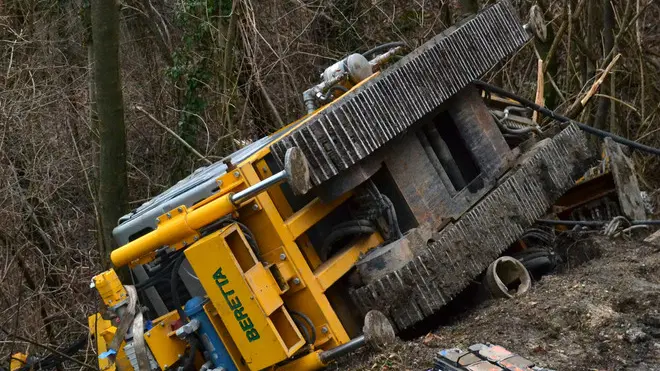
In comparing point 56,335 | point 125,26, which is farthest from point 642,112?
point 125,26

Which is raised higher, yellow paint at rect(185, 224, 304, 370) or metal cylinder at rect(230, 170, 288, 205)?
metal cylinder at rect(230, 170, 288, 205)

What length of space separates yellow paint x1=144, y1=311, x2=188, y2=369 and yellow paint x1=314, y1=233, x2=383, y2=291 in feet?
2.55

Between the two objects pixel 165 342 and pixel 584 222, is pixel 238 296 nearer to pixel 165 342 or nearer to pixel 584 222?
pixel 165 342

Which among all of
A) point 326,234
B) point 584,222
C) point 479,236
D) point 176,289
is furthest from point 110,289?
point 584,222

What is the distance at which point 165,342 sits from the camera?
14.9 feet

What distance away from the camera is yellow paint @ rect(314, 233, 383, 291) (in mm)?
4562

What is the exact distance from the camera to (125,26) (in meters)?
12.3

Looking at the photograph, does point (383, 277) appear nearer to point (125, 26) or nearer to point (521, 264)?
point (521, 264)

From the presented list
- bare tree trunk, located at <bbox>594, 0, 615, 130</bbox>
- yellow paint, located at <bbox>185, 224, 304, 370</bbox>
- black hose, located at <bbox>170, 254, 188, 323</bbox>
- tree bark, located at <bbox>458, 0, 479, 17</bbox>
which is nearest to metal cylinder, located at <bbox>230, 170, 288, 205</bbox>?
yellow paint, located at <bbox>185, 224, 304, 370</bbox>

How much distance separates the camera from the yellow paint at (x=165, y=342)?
14.7 feet

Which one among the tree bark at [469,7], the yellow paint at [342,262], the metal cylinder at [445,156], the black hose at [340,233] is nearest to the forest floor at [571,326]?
the yellow paint at [342,262]

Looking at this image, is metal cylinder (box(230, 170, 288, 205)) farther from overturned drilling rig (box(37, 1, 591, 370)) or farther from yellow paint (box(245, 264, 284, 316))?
yellow paint (box(245, 264, 284, 316))

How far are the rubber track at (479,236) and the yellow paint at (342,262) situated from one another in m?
0.14

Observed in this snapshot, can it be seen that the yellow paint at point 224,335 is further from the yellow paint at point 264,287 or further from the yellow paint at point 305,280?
the yellow paint at point 305,280
